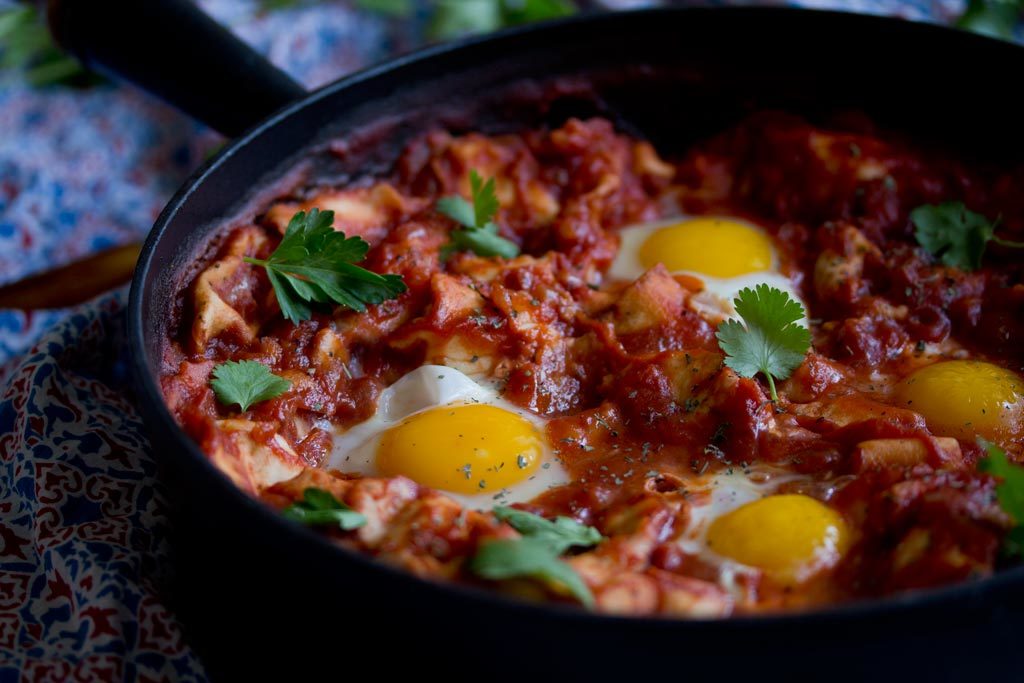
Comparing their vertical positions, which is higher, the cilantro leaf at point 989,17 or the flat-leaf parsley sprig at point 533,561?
the cilantro leaf at point 989,17

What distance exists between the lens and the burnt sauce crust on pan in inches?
101

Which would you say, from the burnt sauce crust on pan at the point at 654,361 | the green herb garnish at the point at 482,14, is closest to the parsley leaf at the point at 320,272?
the burnt sauce crust on pan at the point at 654,361

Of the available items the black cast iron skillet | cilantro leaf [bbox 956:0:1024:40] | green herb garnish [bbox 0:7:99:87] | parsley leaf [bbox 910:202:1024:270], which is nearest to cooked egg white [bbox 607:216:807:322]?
parsley leaf [bbox 910:202:1024:270]

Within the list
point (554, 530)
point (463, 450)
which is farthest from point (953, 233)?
point (554, 530)

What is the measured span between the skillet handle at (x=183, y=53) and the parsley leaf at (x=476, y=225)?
0.68m

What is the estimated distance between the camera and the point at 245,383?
3131mm

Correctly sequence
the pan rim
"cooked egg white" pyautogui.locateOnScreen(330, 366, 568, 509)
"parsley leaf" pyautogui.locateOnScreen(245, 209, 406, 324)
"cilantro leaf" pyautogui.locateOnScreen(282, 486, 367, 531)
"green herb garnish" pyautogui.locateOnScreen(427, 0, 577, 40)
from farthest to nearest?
1. "green herb garnish" pyautogui.locateOnScreen(427, 0, 577, 40)
2. "parsley leaf" pyautogui.locateOnScreen(245, 209, 406, 324)
3. "cooked egg white" pyautogui.locateOnScreen(330, 366, 568, 509)
4. "cilantro leaf" pyautogui.locateOnScreen(282, 486, 367, 531)
5. the pan rim

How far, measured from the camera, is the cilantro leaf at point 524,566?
7.26 feet

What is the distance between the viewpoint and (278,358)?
11.0 feet

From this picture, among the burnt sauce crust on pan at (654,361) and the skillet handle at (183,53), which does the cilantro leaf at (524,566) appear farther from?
the skillet handle at (183,53)

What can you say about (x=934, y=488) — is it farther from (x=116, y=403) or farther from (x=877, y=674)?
(x=116, y=403)

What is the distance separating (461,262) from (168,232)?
1.01 meters

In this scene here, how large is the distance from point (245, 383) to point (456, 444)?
636 millimetres

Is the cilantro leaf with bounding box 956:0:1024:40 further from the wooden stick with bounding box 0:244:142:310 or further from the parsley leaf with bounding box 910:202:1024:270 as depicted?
the wooden stick with bounding box 0:244:142:310
